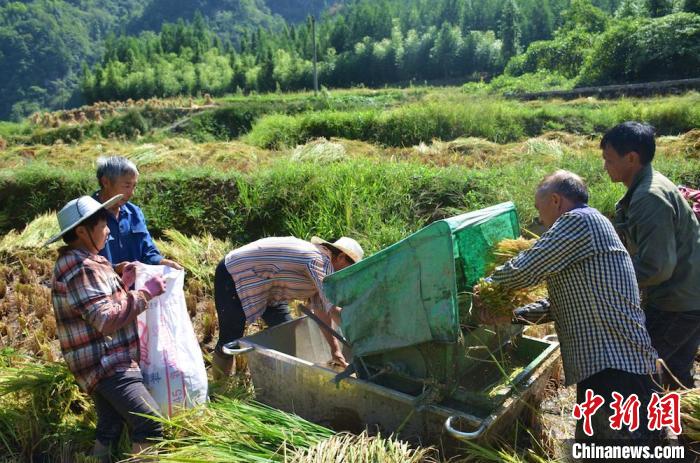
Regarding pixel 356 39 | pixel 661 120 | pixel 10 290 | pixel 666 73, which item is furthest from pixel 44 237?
pixel 356 39

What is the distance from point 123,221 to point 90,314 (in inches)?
47.5

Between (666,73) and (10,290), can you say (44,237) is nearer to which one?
(10,290)

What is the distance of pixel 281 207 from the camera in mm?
7125

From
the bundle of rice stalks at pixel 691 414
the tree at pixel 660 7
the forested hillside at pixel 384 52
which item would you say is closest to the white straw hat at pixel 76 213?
the bundle of rice stalks at pixel 691 414

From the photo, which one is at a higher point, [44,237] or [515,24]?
[515,24]

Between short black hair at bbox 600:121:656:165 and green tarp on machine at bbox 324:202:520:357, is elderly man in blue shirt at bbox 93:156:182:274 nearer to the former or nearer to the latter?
green tarp on machine at bbox 324:202:520:357

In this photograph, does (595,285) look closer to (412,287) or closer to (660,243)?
(660,243)

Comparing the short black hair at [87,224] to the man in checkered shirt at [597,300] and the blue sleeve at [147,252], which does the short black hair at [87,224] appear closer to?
the blue sleeve at [147,252]

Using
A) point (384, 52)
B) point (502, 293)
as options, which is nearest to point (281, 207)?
point (502, 293)

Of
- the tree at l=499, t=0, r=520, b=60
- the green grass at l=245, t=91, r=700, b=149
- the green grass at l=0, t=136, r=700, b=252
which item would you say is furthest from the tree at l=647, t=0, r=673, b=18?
the green grass at l=0, t=136, r=700, b=252

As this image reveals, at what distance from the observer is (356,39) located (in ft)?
224

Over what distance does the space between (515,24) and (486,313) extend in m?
58.8

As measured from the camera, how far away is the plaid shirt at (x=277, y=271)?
3.63 metres

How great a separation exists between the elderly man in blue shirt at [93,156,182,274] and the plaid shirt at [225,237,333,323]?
429mm
